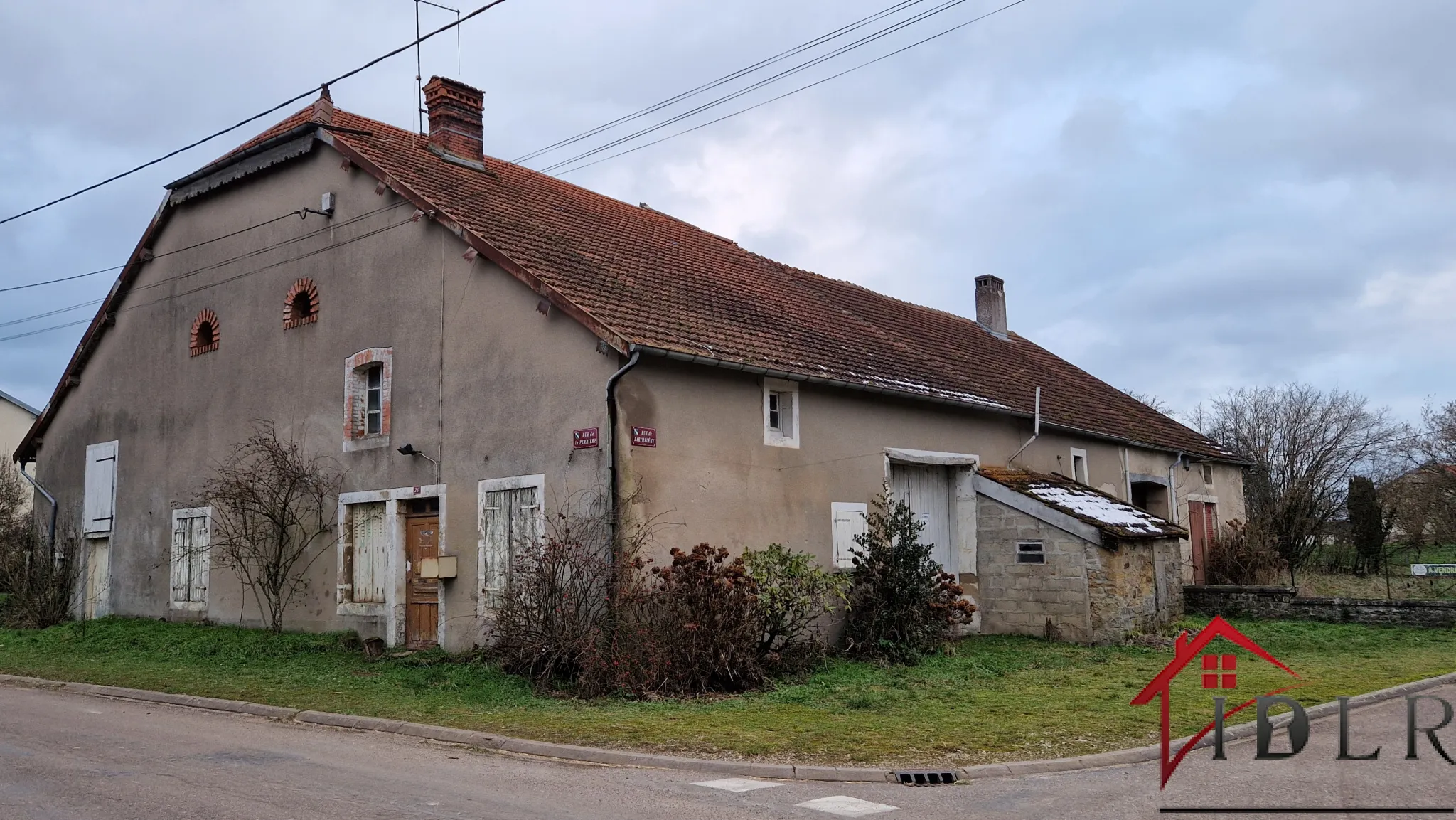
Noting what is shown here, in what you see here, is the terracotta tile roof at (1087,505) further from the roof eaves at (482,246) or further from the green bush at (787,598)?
the roof eaves at (482,246)

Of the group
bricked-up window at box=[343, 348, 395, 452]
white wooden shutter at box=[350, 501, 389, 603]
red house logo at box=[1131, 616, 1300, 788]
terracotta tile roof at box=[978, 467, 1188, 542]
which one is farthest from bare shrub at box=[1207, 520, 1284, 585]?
bricked-up window at box=[343, 348, 395, 452]

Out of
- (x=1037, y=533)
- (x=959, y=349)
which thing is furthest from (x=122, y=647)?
(x=959, y=349)

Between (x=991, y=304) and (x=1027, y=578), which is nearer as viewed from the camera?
(x=1027, y=578)

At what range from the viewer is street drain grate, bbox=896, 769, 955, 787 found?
7.31 meters

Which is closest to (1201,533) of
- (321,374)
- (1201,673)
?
(1201,673)

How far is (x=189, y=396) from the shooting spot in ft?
57.9

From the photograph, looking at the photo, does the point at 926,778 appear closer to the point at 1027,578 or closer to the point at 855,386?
→ the point at 855,386

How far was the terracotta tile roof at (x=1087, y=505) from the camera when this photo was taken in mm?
15305

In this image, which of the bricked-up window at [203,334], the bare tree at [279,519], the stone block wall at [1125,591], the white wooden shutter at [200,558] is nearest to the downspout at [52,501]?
the white wooden shutter at [200,558]

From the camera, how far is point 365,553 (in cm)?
1475

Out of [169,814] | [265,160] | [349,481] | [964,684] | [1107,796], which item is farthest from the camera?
[265,160]

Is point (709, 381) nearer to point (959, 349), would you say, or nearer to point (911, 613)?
point (911, 613)

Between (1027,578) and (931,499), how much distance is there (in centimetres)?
185

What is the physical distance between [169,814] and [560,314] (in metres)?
7.39
